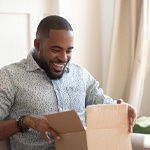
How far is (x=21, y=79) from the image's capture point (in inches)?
61.2

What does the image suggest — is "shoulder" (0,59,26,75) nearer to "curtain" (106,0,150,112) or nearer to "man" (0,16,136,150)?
"man" (0,16,136,150)

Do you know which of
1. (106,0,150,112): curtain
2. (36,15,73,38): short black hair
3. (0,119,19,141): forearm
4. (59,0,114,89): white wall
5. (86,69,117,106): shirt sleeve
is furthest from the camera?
(59,0,114,89): white wall

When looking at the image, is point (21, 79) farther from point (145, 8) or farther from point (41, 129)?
point (145, 8)

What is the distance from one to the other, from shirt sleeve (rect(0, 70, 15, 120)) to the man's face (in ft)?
0.64

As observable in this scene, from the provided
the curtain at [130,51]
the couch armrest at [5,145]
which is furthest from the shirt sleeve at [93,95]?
the curtain at [130,51]

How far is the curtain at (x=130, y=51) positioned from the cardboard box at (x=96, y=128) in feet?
3.83

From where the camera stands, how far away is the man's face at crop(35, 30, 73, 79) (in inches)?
59.9

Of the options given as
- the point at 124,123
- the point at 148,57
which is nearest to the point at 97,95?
the point at 124,123

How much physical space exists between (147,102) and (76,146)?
145cm

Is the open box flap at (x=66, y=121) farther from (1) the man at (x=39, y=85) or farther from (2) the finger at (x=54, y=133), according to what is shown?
(1) the man at (x=39, y=85)

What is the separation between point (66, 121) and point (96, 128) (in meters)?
0.11

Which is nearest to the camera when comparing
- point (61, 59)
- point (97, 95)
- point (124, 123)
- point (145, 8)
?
point (124, 123)

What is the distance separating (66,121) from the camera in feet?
3.98

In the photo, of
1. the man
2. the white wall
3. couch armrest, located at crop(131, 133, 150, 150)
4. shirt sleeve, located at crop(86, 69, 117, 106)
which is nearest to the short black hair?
the man
